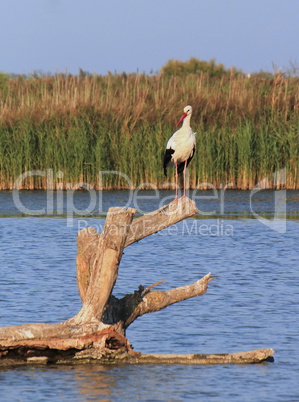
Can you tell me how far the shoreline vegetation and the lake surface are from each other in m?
0.51

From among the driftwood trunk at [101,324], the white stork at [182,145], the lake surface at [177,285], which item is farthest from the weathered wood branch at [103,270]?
the white stork at [182,145]

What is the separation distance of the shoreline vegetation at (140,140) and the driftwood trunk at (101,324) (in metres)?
11.5

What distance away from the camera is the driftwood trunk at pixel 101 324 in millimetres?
7188

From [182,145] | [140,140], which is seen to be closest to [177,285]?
[182,145]

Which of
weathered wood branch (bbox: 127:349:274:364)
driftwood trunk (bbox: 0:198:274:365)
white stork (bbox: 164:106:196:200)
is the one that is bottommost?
weathered wood branch (bbox: 127:349:274:364)

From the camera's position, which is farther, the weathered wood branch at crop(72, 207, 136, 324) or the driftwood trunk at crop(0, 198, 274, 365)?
the weathered wood branch at crop(72, 207, 136, 324)

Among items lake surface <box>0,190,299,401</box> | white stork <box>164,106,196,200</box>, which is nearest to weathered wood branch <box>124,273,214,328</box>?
lake surface <box>0,190,299,401</box>

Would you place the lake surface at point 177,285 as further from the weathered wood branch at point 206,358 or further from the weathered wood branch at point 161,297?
the weathered wood branch at point 161,297

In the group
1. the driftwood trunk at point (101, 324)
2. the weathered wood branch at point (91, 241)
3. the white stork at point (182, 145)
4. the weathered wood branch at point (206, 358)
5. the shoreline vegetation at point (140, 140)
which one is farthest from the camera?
the shoreline vegetation at point (140, 140)

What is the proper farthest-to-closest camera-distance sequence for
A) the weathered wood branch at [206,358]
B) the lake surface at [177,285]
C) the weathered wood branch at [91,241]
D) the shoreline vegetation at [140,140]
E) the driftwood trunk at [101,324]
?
the shoreline vegetation at [140,140] < the weathered wood branch at [91,241] < the weathered wood branch at [206,358] < the driftwood trunk at [101,324] < the lake surface at [177,285]

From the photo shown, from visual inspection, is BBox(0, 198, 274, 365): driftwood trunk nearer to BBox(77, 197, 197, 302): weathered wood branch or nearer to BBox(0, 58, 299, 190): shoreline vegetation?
BBox(77, 197, 197, 302): weathered wood branch

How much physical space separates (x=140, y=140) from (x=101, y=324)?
1295 cm

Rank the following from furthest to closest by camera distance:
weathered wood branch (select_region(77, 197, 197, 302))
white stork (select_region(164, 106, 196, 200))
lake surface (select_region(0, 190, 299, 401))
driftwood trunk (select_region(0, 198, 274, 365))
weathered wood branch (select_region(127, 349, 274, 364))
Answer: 1. white stork (select_region(164, 106, 196, 200))
2. weathered wood branch (select_region(77, 197, 197, 302))
3. weathered wood branch (select_region(127, 349, 274, 364))
4. driftwood trunk (select_region(0, 198, 274, 365))
5. lake surface (select_region(0, 190, 299, 401))

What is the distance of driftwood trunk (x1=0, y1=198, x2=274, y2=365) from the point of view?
283 inches
